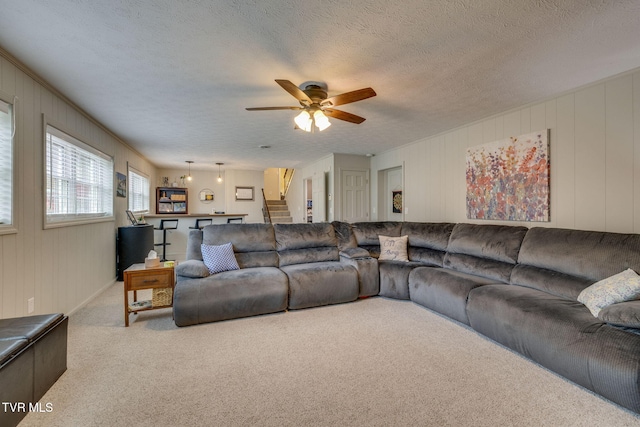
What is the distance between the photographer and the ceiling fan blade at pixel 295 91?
239 cm

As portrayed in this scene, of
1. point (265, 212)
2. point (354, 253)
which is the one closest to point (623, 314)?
point (354, 253)

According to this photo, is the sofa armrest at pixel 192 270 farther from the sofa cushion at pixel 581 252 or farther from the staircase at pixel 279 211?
the staircase at pixel 279 211

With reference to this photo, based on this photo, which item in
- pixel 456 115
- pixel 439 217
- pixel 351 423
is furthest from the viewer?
pixel 439 217

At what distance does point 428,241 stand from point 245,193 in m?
6.82

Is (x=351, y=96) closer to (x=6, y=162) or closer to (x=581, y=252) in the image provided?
(x=581, y=252)

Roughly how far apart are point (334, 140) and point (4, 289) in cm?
458

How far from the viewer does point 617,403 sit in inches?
70.1

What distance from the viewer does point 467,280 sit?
3107 millimetres

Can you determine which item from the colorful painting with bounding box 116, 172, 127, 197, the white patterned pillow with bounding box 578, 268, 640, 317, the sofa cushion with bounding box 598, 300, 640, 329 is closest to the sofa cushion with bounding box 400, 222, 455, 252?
the white patterned pillow with bounding box 578, 268, 640, 317

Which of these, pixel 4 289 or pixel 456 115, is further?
pixel 456 115

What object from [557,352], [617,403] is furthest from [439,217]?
[617,403]

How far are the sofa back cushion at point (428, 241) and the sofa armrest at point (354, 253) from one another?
74cm

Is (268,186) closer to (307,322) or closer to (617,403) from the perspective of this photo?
(307,322)

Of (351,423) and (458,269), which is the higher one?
(458,269)
